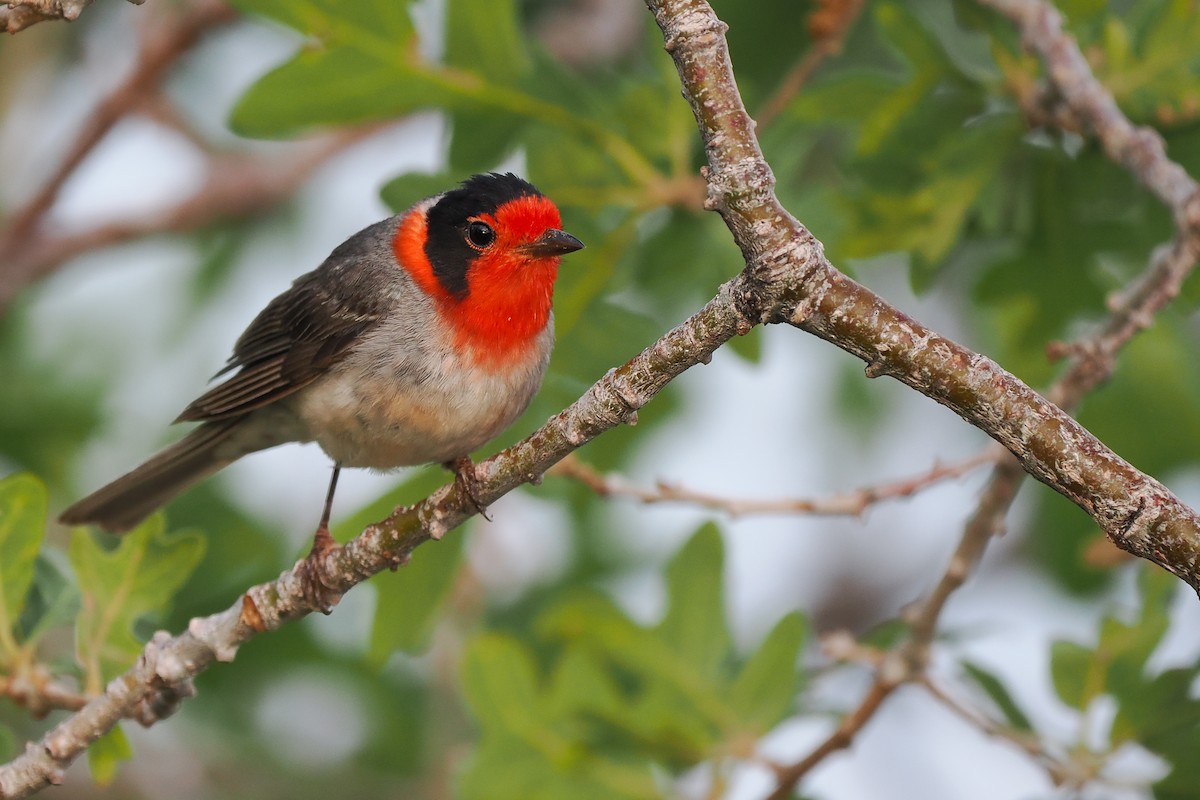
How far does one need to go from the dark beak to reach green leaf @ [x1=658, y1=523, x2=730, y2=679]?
40.8 inches

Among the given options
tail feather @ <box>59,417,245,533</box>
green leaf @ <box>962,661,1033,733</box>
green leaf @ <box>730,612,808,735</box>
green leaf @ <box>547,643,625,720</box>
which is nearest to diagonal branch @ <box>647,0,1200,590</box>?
green leaf @ <box>962,661,1033,733</box>

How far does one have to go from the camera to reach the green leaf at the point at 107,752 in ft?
11.5

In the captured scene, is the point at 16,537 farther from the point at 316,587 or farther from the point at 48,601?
the point at 316,587

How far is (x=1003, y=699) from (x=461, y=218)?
2.22m

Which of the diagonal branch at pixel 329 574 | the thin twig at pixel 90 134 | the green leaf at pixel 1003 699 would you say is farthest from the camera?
the thin twig at pixel 90 134

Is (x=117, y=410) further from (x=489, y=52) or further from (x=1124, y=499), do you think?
(x=1124, y=499)

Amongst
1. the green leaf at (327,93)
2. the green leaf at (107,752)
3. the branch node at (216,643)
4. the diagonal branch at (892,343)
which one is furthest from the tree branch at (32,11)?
the green leaf at (107,752)

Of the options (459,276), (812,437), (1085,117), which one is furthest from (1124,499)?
(812,437)

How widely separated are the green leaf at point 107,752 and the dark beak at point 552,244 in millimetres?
1792

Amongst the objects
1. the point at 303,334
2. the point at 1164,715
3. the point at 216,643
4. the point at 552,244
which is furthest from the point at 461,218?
the point at 1164,715

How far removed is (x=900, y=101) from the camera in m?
4.30

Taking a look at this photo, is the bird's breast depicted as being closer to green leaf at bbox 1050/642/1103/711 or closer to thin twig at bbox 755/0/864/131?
thin twig at bbox 755/0/864/131

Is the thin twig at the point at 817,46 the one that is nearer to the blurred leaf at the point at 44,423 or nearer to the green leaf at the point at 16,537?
the green leaf at the point at 16,537

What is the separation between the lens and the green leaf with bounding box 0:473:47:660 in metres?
3.56
